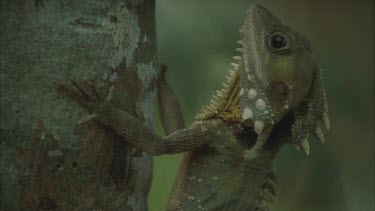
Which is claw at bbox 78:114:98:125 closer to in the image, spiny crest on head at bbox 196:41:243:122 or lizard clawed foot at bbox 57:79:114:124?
lizard clawed foot at bbox 57:79:114:124

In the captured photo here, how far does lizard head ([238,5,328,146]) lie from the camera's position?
11.0ft

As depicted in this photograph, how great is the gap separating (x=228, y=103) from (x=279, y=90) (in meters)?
0.37

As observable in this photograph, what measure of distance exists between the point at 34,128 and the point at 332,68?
2.80m

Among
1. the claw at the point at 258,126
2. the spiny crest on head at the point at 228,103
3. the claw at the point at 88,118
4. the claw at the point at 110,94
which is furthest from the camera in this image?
the spiny crest on head at the point at 228,103

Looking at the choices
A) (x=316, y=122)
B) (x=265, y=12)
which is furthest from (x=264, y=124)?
(x=265, y=12)

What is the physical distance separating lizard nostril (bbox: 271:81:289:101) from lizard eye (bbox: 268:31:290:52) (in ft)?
0.62

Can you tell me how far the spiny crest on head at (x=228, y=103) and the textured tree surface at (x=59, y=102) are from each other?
36.7 inches

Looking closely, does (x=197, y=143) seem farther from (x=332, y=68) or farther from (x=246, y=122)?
(x=332, y=68)

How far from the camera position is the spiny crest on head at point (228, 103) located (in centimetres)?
355

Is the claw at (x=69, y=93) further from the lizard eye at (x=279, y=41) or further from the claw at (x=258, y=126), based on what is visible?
the lizard eye at (x=279, y=41)

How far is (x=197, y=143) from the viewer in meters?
3.35

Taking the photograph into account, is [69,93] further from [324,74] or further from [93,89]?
[324,74]

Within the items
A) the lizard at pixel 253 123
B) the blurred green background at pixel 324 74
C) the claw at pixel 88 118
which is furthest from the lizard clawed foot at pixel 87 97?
the blurred green background at pixel 324 74

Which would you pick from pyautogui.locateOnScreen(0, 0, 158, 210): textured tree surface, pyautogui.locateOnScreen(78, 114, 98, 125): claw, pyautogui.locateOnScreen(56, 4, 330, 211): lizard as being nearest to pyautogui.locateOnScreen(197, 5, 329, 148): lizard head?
pyautogui.locateOnScreen(56, 4, 330, 211): lizard
